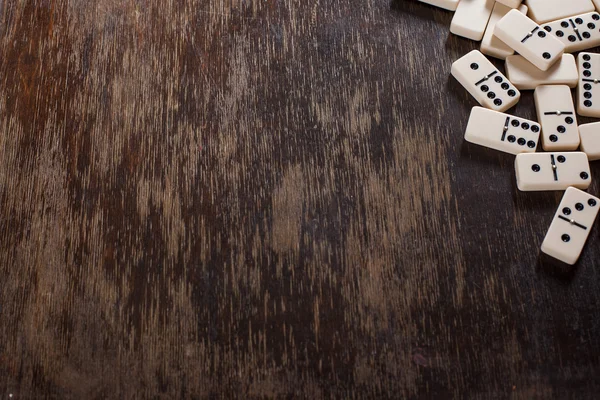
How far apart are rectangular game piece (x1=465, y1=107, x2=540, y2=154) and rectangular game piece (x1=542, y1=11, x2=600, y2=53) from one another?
22cm

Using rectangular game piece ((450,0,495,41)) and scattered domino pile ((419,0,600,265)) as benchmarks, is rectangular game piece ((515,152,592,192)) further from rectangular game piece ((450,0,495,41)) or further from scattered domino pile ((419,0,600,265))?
rectangular game piece ((450,0,495,41))

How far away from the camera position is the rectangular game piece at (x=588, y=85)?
48.6 inches

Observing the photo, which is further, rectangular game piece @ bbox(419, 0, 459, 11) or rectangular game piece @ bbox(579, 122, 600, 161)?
rectangular game piece @ bbox(419, 0, 459, 11)

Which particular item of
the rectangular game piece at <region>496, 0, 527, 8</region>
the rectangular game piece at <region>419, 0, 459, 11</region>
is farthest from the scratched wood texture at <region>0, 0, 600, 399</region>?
the rectangular game piece at <region>496, 0, 527, 8</region>

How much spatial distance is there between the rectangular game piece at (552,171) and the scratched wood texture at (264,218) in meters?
0.02

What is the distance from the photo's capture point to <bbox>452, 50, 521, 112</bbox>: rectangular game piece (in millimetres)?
1244

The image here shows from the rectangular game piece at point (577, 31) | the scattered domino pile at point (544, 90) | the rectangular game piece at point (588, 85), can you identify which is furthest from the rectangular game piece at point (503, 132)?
the rectangular game piece at point (577, 31)

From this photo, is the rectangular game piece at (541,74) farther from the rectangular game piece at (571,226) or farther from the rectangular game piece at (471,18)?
the rectangular game piece at (571,226)

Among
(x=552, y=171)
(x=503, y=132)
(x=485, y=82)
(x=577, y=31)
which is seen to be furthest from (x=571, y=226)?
(x=577, y=31)

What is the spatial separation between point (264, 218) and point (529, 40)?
0.65 meters

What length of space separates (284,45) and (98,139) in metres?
0.43

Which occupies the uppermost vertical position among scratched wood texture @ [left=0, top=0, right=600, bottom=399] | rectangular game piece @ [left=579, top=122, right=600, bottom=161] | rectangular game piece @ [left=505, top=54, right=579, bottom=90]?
rectangular game piece @ [left=505, top=54, right=579, bottom=90]

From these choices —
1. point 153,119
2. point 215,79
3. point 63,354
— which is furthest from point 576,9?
point 63,354

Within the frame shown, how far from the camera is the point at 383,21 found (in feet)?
4.46
